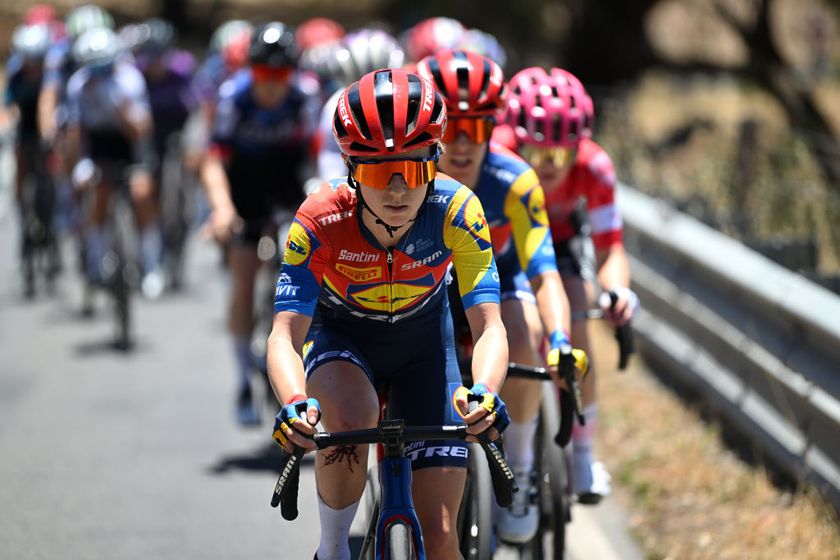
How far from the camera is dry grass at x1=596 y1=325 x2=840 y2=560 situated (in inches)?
238

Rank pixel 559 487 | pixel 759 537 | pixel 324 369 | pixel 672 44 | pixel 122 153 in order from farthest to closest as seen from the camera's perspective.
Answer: pixel 672 44 < pixel 122 153 < pixel 759 537 < pixel 559 487 < pixel 324 369

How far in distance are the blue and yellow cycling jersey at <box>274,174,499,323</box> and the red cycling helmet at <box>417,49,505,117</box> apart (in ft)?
2.97

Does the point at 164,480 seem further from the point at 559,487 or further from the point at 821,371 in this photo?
the point at 821,371

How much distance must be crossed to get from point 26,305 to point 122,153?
6.30 feet

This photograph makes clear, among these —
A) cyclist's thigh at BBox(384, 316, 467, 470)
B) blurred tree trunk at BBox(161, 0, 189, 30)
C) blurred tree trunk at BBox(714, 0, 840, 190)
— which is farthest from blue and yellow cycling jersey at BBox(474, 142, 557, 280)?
blurred tree trunk at BBox(161, 0, 189, 30)

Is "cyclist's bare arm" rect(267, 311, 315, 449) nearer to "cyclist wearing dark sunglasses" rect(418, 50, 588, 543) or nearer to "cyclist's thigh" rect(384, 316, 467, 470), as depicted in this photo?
"cyclist's thigh" rect(384, 316, 467, 470)

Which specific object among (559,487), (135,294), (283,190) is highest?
(283,190)

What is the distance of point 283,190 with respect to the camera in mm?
8672

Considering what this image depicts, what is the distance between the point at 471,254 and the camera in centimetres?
466

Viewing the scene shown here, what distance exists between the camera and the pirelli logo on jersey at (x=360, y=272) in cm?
466

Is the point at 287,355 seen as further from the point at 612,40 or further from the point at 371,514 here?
the point at 612,40

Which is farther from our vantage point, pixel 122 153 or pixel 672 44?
pixel 672 44

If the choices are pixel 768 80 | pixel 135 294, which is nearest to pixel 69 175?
pixel 135 294

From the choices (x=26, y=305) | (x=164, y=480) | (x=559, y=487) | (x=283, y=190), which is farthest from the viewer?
(x=26, y=305)
